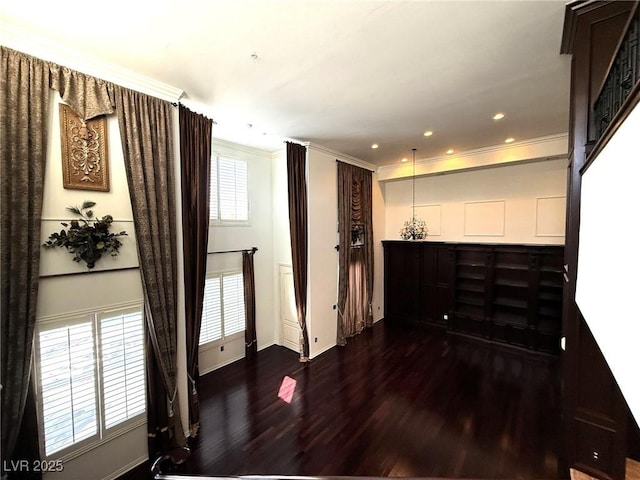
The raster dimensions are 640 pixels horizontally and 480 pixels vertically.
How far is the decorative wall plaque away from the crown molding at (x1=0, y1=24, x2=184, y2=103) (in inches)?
14.0

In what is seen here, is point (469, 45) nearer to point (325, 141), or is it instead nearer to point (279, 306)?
point (325, 141)

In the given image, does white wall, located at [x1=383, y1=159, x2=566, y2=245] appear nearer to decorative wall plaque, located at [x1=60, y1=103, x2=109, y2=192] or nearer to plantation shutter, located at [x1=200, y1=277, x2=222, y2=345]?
plantation shutter, located at [x1=200, y1=277, x2=222, y2=345]

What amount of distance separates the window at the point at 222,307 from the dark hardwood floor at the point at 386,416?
0.61 metres

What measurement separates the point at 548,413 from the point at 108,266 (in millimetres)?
5014

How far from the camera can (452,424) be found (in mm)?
2961

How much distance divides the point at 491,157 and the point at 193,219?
5.06m

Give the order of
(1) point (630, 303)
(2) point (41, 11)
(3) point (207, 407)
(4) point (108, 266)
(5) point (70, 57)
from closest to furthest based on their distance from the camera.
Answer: (1) point (630, 303) < (2) point (41, 11) < (5) point (70, 57) < (4) point (108, 266) < (3) point (207, 407)

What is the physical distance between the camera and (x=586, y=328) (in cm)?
191

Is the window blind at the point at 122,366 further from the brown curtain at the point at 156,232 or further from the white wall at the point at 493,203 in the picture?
the white wall at the point at 493,203

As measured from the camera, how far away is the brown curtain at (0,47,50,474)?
176 centimetres

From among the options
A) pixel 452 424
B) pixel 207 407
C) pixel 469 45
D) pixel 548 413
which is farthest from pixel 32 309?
pixel 548 413

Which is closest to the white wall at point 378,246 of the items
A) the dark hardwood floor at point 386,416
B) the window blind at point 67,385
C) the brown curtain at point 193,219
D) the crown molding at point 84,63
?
the dark hardwood floor at point 386,416

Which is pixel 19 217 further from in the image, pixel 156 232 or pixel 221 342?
pixel 221 342

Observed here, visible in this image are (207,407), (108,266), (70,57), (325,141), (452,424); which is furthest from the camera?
(325,141)
